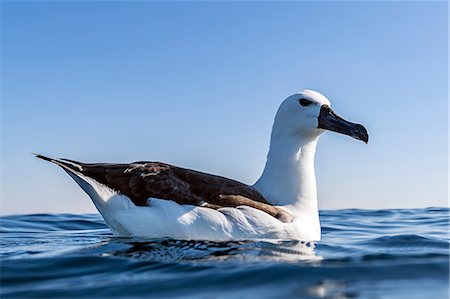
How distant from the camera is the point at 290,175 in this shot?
9000mm

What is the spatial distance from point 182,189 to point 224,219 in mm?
691

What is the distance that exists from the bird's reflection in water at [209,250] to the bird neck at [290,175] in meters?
0.83

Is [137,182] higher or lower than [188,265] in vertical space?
higher

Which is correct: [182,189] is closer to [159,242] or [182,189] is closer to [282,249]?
[159,242]

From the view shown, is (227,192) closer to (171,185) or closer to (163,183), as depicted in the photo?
(171,185)

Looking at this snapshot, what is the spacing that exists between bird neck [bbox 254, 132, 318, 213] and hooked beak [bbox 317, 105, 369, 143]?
36 centimetres

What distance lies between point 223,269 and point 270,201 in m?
2.89

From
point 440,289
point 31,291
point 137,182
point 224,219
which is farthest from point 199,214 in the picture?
point 440,289

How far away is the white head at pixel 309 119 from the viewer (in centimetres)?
895

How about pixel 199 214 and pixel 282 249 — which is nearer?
pixel 282 249

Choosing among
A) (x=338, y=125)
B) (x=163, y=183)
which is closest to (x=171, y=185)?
(x=163, y=183)

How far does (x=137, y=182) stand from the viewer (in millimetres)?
8266

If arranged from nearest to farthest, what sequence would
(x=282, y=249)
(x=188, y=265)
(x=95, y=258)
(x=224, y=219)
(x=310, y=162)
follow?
(x=188, y=265), (x=95, y=258), (x=282, y=249), (x=224, y=219), (x=310, y=162)

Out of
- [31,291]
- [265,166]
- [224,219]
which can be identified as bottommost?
[31,291]
